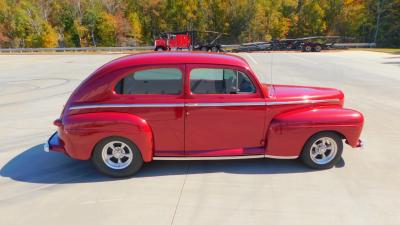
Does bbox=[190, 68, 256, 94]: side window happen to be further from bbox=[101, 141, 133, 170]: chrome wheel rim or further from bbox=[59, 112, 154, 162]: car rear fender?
bbox=[101, 141, 133, 170]: chrome wheel rim

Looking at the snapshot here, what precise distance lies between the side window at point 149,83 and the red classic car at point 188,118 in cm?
1

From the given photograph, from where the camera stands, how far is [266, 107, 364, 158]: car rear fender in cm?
458

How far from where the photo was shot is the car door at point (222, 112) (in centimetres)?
453

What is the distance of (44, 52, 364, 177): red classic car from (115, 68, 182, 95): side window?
14mm

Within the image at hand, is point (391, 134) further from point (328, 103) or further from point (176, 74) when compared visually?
point (176, 74)

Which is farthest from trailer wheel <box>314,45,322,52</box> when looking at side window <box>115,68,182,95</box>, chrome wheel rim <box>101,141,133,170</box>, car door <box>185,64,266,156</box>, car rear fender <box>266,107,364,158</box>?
chrome wheel rim <box>101,141,133,170</box>

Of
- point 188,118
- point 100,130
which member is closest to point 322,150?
point 188,118

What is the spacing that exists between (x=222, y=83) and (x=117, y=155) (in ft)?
5.91

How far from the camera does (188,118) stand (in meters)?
4.55

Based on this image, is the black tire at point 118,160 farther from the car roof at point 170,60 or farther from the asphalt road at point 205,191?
the car roof at point 170,60

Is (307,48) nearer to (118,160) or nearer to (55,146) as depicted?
(118,160)

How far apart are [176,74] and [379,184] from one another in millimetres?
3080

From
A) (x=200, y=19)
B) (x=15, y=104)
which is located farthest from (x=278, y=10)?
(x=15, y=104)

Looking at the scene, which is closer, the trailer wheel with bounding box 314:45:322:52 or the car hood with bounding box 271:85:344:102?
the car hood with bounding box 271:85:344:102
